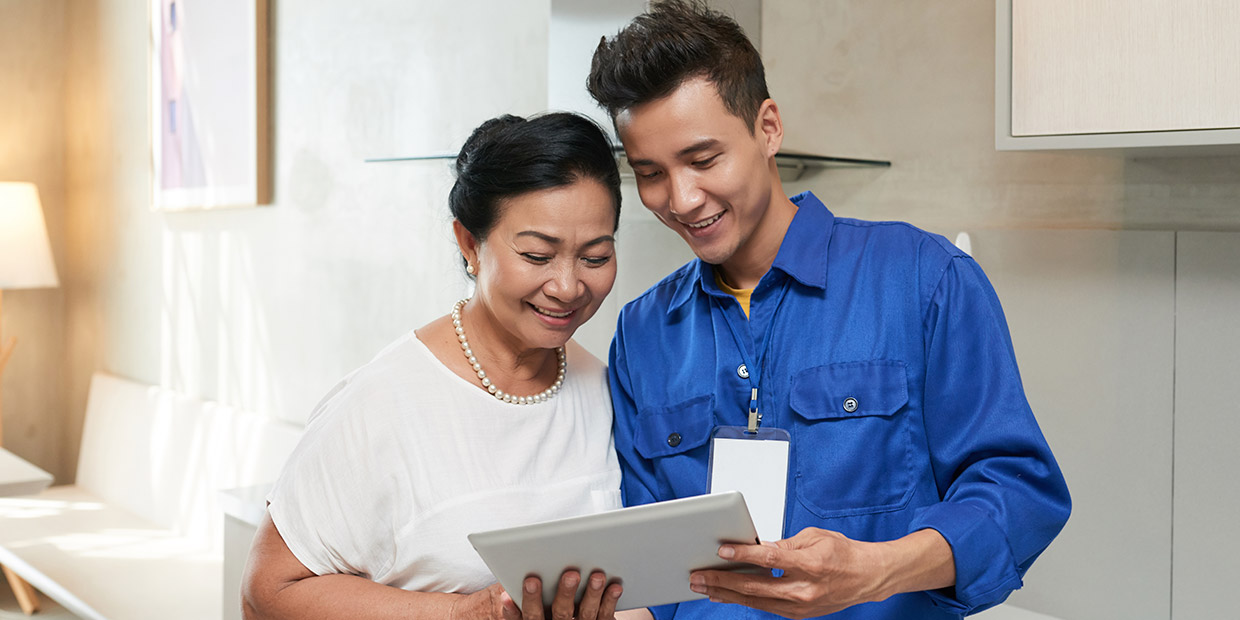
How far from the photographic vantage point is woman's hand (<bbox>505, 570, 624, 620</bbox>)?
117 cm

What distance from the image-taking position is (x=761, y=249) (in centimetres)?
147

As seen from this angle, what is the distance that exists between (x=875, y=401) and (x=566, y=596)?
45cm

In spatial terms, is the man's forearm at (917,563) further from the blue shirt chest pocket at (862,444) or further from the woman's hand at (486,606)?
the woman's hand at (486,606)

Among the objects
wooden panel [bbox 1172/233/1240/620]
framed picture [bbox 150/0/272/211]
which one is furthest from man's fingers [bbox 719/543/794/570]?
framed picture [bbox 150/0/272/211]

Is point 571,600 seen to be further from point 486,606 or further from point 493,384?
point 493,384

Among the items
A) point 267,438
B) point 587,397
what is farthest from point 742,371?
point 267,438

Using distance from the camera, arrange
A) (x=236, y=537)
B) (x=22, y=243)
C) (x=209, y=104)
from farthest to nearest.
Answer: (x=22, y=243) < (x=209, y=104) < (x=236, y=537)

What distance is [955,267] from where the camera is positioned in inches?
52.2

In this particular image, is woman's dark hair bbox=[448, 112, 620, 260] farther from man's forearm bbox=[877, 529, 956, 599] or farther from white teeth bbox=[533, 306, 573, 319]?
man's forearm bbox=[877, 529, 956, 599]

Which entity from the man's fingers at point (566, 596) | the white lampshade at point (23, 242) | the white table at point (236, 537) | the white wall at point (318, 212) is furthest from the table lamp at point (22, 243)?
the man's fingers at point (566, 596)

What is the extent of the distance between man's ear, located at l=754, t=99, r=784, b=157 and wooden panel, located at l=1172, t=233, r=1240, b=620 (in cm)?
88

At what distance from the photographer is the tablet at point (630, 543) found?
105 centimetres

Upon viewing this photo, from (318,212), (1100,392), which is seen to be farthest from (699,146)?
(318,212)

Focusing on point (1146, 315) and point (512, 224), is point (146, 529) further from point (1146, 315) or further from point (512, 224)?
point (1146, 315)
